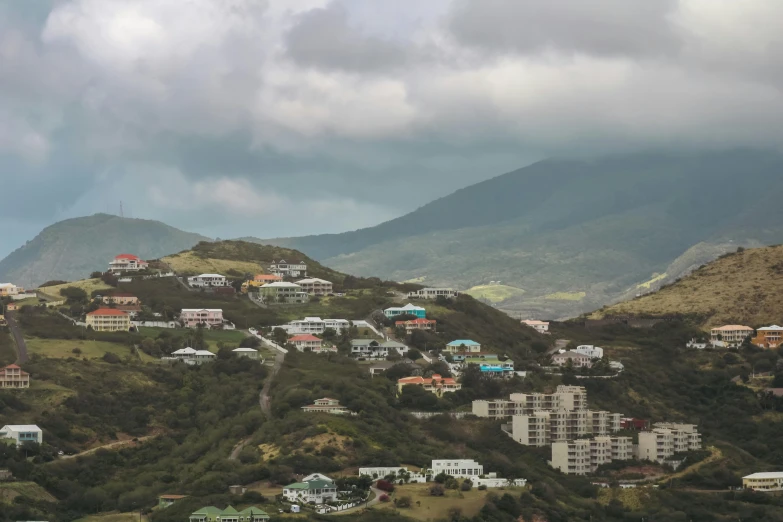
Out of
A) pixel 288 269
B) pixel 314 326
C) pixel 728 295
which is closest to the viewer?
pixel 314 326

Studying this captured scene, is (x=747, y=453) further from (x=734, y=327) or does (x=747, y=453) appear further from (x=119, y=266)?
(x=119, y=266)

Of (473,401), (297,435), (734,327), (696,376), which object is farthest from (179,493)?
(734,327)

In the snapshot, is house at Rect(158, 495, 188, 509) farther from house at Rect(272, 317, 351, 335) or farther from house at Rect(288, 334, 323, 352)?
house at Rect(272, 317, 351, 335)

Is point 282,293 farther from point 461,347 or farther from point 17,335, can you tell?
point 17,335

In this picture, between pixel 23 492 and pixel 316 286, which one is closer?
pixel 23 492

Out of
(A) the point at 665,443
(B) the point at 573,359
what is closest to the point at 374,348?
(B) the point at 573,359

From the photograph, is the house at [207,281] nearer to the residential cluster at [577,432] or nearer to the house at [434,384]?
the house at [434,384]

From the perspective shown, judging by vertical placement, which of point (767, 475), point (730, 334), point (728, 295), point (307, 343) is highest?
point (728, 295)
